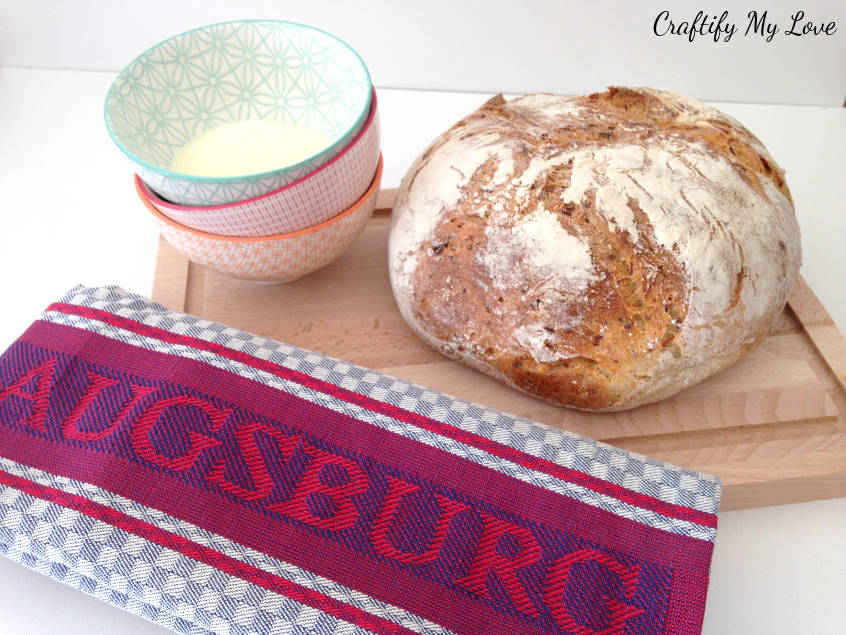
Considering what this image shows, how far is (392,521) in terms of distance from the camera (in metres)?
0.77

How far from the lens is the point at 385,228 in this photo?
126cm

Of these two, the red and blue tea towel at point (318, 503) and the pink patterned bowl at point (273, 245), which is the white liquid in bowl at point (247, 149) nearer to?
the pink patterned bowl at point (273, 245)

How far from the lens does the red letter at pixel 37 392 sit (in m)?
0.85

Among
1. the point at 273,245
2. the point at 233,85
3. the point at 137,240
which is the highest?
the point at 233,85

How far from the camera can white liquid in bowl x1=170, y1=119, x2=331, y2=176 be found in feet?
3.31

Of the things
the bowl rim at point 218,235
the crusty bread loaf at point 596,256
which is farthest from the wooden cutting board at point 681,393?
A: the bowl rim at point 218,235

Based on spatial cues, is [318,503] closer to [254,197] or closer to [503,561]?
[503,561]

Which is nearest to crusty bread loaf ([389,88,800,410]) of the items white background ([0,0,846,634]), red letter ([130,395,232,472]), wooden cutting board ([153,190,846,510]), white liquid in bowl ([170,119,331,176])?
wooden cutting board ([153,190,846,510])

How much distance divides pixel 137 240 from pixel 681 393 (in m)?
1.03

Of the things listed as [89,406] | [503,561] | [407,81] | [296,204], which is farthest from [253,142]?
[407,81]

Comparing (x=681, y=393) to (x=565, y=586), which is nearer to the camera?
(x=565, y=586)

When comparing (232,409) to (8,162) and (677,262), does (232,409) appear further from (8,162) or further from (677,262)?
(8,162)

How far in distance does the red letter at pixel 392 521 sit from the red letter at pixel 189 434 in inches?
8.0

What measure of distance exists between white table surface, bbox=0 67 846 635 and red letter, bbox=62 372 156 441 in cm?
20
